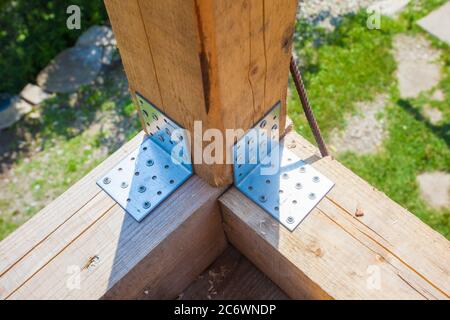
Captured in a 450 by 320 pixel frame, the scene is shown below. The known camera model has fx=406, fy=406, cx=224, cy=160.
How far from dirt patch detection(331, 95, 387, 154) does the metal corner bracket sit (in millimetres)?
2809

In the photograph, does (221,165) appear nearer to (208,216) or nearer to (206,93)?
(208,216)

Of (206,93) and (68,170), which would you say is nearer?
(206,93)

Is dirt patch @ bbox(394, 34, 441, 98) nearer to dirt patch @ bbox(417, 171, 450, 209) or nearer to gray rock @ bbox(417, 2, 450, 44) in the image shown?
gray rock @ bbox(417, 2, 450, 44)

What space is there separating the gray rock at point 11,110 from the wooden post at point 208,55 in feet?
14.0

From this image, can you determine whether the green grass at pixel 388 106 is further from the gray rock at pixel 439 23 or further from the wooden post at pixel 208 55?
the wooden post at pixel 208 55

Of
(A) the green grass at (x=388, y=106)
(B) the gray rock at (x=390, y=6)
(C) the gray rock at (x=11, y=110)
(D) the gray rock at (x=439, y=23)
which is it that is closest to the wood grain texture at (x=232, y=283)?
(A) the green grass at (x=388, y=106)

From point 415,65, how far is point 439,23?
82 cm

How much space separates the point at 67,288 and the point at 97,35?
16.2 feet

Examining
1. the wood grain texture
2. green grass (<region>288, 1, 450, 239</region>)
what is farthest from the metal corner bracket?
green grass (<region>288, 1, 450, 239</region>)

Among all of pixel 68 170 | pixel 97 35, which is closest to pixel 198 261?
pixel 68 170

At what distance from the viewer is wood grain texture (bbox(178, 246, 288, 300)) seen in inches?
73.1

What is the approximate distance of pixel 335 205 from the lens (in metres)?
1.52

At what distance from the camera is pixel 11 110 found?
16.6 ft

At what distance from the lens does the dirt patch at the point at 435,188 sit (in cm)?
373
